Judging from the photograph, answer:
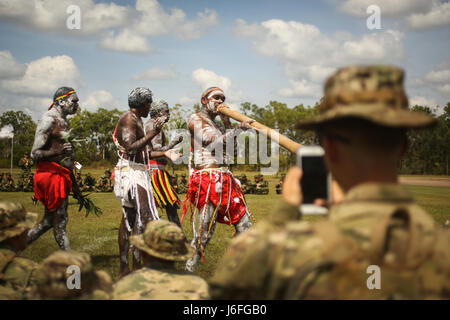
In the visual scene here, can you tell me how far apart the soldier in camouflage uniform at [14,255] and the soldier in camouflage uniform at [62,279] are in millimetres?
464

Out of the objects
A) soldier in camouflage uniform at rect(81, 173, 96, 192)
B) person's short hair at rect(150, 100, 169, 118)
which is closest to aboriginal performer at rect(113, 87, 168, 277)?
person's short hair at rect(150, 100, 169, 118)

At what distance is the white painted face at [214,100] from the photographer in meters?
5.45

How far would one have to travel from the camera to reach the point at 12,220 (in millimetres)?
2930

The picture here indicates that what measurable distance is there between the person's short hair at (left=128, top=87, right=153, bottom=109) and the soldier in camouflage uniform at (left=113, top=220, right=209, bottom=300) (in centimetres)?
230

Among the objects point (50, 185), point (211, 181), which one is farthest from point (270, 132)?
point (50, 185)

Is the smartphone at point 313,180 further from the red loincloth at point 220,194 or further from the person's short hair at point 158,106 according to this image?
the person's short hair at point 158,106

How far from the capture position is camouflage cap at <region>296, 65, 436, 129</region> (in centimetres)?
142

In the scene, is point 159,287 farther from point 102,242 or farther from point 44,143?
point 102,242

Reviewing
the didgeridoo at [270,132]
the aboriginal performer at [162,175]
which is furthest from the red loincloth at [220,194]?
the didgeridoo at [270,132]

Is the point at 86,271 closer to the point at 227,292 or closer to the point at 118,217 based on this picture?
the point at 227,292

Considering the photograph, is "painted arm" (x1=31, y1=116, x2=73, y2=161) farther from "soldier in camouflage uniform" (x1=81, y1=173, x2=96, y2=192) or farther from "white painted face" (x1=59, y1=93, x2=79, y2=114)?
"soldier in camouflage uniform" (x1=81, y1=173, x2=96, y2=192)

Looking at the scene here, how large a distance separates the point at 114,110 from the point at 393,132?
72.5 meters

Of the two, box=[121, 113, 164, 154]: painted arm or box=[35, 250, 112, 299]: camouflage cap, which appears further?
box=[121, 113, 164, 154]: painted arm

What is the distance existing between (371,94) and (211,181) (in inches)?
153
